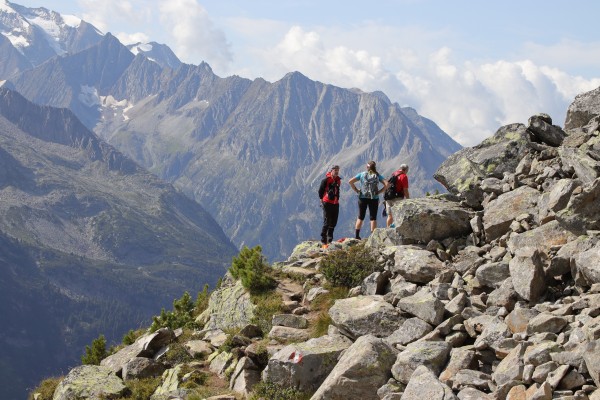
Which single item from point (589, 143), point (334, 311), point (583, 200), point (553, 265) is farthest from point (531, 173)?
point (334, 311)

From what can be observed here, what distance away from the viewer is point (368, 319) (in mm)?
15312

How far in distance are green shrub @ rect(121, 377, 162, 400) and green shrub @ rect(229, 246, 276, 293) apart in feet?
17.7

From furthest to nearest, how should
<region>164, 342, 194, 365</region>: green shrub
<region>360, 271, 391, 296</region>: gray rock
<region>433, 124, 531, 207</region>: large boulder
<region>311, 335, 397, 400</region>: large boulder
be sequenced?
1. <region>433, 124, 531, 207</region>: large boulder
2. <region>164, 342, 194, 365</region>: green shrub
3. <region>360, 271, 391, 296</region>: gray rock
4. <region>311, 335, 397, 400</region>: large boulder

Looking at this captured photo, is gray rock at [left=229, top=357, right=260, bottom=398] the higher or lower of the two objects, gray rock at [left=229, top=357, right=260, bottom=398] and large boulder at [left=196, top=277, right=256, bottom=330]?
the lower

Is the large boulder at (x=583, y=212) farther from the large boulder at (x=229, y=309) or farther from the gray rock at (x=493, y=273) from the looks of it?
the large boulder at (x=229, y=309)

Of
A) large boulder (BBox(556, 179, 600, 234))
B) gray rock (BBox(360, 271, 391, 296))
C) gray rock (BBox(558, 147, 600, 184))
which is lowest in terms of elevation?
gray rock (BBox(360, 271, 391, 296))

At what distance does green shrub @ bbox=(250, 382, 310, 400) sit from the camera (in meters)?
14.0

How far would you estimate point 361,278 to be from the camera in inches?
765

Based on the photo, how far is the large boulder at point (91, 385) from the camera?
1691 cm

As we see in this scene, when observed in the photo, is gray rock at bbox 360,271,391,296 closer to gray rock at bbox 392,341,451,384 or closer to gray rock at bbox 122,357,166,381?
gray rock at bbox 392,341,451,384

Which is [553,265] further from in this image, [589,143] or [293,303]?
[293,303]

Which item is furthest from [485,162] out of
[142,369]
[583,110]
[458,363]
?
[142,369]

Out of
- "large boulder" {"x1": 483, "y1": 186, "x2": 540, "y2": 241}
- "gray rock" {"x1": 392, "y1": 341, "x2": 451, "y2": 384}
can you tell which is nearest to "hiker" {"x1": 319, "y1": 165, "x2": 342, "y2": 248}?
"large boulder" {"x1": 483, "y1": 186, "x2": 540, "y2": 241}

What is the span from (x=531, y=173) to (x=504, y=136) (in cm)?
353
